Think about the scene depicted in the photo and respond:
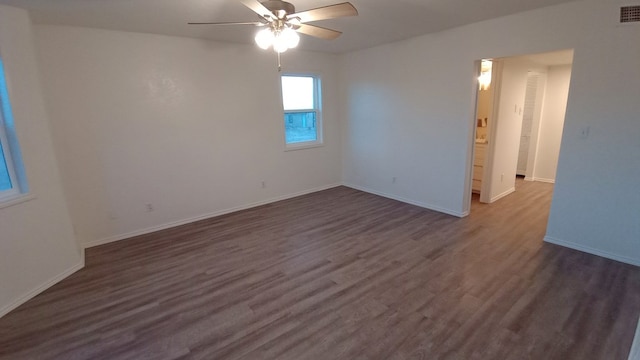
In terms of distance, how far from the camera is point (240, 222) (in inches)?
168

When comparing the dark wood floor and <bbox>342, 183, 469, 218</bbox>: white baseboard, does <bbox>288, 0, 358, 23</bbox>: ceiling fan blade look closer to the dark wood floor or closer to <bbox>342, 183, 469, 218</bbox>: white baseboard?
the dark wood floor

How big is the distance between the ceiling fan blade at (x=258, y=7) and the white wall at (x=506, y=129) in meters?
3.69

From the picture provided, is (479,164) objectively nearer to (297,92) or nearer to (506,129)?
(506,129)

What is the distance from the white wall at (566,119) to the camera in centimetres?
278

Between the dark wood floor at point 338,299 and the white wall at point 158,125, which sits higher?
the white wall at point 158,125

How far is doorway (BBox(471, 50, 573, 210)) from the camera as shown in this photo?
14.7 feet

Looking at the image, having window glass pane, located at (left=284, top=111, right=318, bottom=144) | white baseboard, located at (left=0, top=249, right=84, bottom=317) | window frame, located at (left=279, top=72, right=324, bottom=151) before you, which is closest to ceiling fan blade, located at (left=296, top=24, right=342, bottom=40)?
window frame, located at (left=279, top=72, right=324, bottom=151)

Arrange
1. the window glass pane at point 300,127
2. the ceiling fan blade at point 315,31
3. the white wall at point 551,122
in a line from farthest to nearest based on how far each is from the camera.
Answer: the white wall at point 551,122 → the window glass pane at point 300,127 → the ceiling fan blade at point 315,31

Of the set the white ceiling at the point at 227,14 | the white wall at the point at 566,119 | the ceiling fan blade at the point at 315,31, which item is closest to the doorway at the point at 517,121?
the white wall at the point at 566,119

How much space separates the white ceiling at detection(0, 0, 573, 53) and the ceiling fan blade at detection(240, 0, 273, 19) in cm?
42

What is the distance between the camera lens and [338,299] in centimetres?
250

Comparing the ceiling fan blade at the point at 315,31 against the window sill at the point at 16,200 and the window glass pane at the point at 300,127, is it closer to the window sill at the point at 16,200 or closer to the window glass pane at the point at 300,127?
the window glass pane at the point at 300,127

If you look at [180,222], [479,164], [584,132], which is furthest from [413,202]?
[180,222]

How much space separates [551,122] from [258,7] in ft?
20.2
